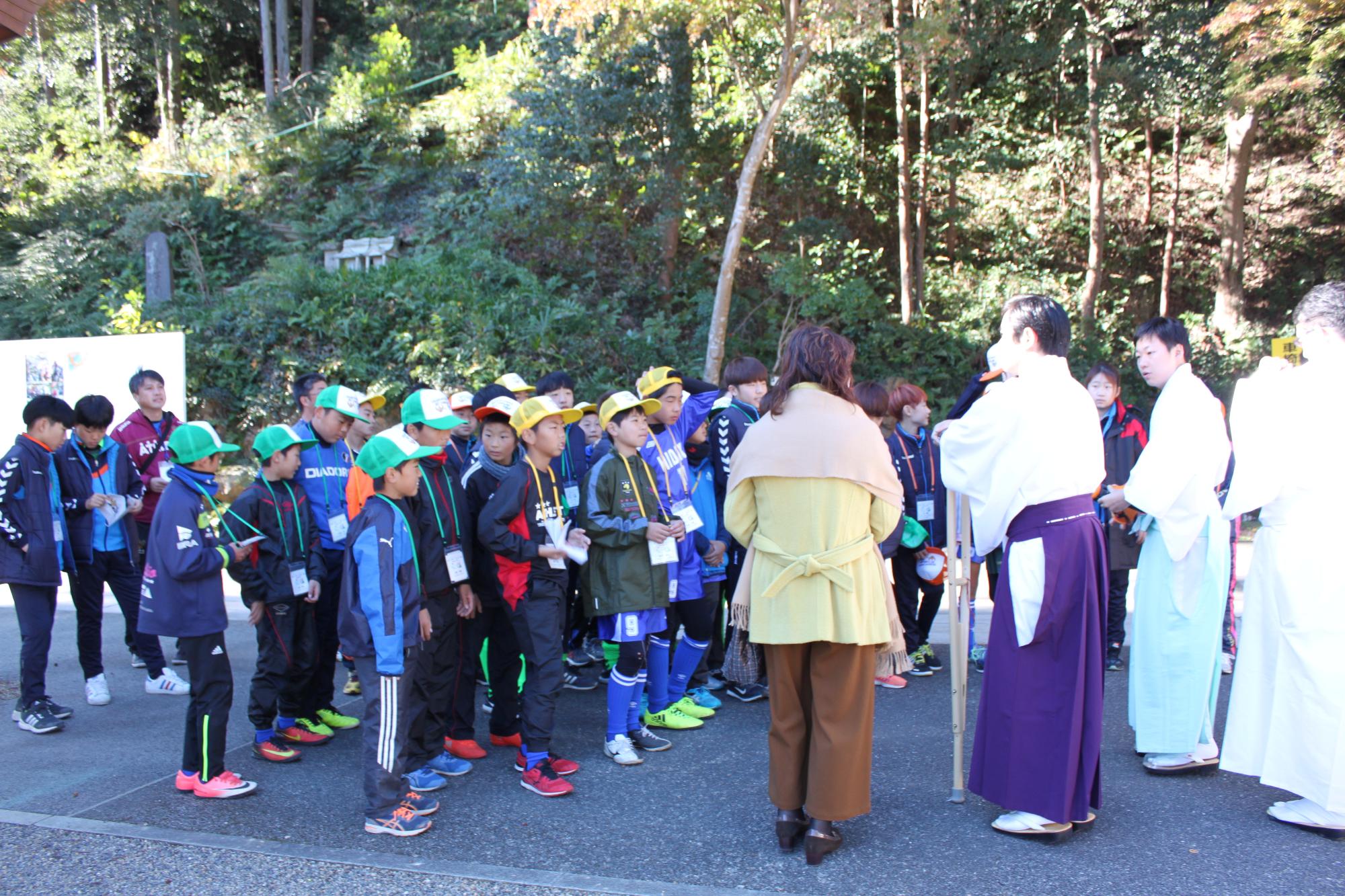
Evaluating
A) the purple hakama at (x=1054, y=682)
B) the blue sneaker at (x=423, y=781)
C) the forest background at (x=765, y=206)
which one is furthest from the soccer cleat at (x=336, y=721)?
the forest background at (x=765, y=206)

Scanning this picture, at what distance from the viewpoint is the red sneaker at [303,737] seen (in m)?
5.14

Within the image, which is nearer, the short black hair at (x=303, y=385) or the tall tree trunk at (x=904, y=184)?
the short black hair at (x=303, y=385)

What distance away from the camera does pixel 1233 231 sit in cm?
1686

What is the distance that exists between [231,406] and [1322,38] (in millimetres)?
17190

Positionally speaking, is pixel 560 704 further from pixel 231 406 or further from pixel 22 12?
pixel 231 406

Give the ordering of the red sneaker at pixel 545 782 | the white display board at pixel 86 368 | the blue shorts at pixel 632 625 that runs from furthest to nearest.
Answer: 1. the white display board at pixel 86 368
2. the blue shorts at pixel 632 625
3. the red sneaker at pixel 545 782

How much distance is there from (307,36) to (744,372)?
27293 mm

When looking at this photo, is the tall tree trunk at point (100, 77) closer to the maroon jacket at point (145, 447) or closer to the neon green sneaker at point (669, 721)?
the maroon jacket at point (145, 447)

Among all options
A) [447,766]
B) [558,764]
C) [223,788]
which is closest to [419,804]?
[447,766]

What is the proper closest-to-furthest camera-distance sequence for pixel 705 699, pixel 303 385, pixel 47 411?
pixel 47 411 < pixel 705 699 < pixel 303 385

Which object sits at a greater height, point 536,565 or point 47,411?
point 47,411

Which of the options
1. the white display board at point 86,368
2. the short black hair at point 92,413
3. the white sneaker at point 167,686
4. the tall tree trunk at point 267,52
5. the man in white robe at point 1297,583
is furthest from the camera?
the tall tree trunk at point 267,52

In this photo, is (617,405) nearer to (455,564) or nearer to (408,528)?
(455,564)

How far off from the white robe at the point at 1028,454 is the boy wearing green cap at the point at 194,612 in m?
3.35
